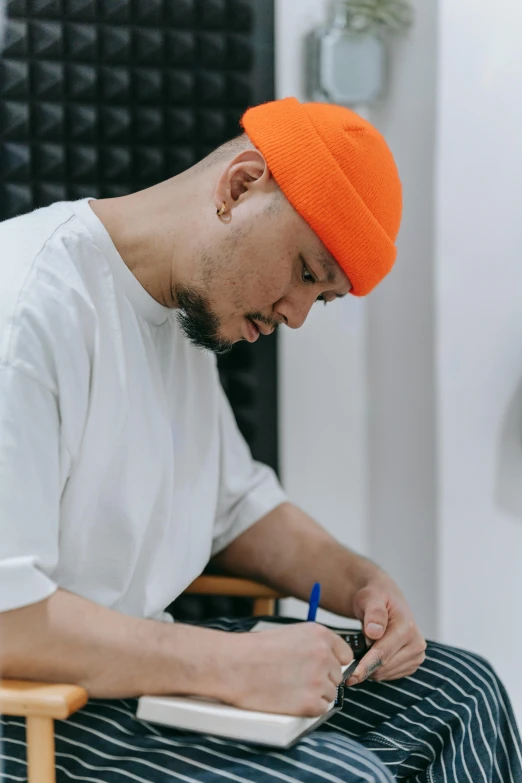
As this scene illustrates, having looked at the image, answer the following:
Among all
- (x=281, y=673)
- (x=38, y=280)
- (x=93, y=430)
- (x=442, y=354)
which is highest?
(x=38, y=280)

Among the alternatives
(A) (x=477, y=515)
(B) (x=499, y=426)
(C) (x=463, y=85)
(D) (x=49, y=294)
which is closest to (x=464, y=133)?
(C) (x=463, y=85)

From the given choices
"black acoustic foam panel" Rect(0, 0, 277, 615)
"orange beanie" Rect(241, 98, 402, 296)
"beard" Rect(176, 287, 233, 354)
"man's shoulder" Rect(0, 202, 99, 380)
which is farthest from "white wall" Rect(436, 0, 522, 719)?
"man's shoulder" Rect(0, 202, 99, 380)

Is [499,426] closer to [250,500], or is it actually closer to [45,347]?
[250,500]

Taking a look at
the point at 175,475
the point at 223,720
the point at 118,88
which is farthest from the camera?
the point at 118,88

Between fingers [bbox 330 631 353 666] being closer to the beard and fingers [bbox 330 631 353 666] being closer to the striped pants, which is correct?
the striped pants

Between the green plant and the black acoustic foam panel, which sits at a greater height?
the green plant

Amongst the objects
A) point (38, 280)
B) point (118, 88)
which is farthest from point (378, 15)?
point (38, 280)

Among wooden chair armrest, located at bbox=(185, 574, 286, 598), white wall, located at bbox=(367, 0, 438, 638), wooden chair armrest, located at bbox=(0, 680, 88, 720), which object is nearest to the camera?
wooden chair armrest, located at bbox=(0, 680, 88, 720)

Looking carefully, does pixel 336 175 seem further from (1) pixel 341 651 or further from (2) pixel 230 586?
(2) pixel 230 586

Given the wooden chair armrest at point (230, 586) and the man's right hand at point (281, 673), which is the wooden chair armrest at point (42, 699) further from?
the wooden chair armrest at point (230, 586)

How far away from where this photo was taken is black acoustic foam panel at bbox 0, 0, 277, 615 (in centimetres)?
192

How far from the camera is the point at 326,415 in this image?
90.3 inches

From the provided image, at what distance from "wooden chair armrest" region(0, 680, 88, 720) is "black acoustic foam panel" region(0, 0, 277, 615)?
1218 mm

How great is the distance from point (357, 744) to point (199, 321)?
0.75 metres
